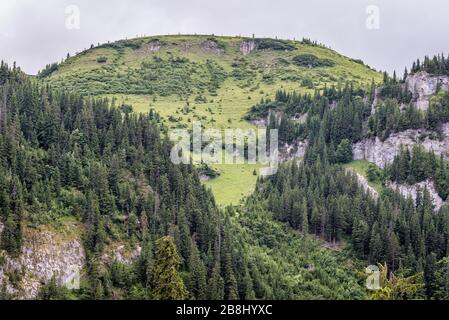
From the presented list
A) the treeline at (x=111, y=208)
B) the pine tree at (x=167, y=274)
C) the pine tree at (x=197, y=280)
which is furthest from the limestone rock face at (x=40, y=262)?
the pine tree at (x=167, y=274)

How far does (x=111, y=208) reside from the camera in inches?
6777

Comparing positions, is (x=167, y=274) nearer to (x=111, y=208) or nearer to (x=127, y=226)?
(x=127, y=226)

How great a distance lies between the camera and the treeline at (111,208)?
5782 inches

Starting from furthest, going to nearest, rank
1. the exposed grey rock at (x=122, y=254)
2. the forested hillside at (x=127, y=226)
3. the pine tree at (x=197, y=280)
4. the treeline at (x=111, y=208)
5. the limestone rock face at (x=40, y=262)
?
the exposed grey rock at (x=122, y=254)
the pine tree at (x=197, y=280)
the treeline at (x=111, y=208)
the forested hillside at (x=127, y=226)
the limestone rock face at (x=40, y=262)

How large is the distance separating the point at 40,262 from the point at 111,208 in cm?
3102

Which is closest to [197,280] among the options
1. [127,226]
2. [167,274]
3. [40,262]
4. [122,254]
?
[122,254]

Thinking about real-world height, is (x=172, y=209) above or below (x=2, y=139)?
below

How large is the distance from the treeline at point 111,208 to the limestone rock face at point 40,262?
2.29 metres

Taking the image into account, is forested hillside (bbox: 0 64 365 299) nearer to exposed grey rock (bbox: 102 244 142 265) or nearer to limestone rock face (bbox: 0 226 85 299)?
limestone rock face (bbox: 0 226 85 299)

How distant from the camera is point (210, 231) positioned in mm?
179375

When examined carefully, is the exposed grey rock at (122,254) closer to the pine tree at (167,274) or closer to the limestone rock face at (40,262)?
the limestone rock face at (40,262)
